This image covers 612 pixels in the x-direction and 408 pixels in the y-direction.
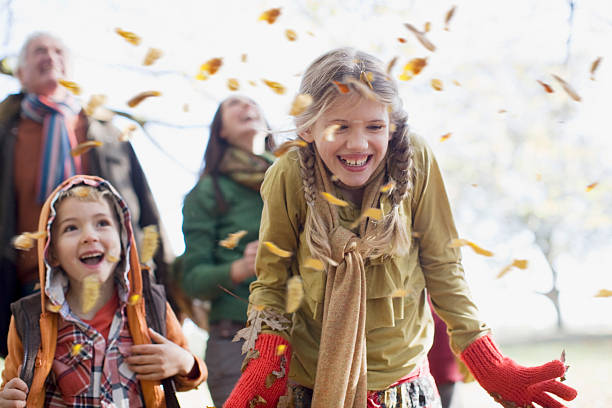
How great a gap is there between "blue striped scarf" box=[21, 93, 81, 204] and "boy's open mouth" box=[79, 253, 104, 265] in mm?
885

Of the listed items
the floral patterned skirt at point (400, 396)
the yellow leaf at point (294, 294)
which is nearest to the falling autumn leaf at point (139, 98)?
the yellow leaf at point (294, 294)

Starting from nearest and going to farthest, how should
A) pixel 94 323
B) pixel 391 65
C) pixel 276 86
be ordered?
pixel 391 65 < pixel 94 323 < pixel 276 86

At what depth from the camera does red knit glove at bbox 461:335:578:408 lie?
165 cm

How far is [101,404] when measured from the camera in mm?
2088

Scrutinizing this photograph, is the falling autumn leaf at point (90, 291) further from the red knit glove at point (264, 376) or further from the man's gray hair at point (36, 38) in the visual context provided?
the man's gray hair at point (36, 38)

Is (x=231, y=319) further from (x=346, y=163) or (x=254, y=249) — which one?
(x=346, y=163)

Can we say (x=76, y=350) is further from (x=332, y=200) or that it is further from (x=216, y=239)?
(x=332, y=200)

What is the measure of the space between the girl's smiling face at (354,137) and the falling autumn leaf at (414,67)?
55 centimetres

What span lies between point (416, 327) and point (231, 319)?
112cm

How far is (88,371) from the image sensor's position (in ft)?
6.99

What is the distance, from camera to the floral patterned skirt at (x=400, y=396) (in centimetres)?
177

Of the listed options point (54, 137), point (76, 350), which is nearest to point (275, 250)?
point (76, 350)

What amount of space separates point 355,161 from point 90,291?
1098 mm

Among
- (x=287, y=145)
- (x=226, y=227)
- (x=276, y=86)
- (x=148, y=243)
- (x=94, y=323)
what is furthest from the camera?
(x=226, y=227)
